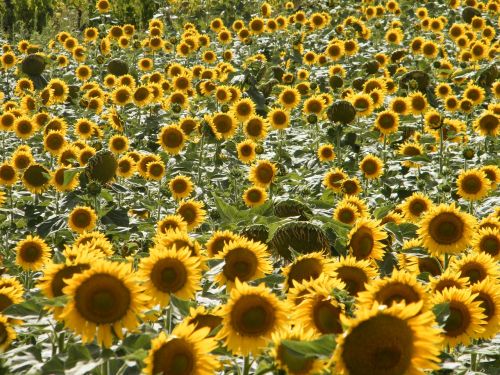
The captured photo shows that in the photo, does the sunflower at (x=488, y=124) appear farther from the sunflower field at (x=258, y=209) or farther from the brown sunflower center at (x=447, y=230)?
the brown sunflower center at (x=447, y=230)

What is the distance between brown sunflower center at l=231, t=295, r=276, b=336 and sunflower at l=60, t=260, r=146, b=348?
0.27 meters

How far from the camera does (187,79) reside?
28.2 feet

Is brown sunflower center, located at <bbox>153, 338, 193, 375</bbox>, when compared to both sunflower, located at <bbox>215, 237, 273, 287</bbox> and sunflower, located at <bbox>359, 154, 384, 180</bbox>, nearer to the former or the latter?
sunflower, located at <bbox>215, 237, 273, 287</bbox>

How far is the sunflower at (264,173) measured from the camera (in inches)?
211

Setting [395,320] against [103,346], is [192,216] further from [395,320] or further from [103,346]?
[395,320]

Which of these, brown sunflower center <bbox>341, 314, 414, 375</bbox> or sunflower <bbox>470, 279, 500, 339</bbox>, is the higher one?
brown sunflower center <bbox>341, 314, 414, 375</bbox>

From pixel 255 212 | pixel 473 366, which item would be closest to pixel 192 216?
pixel 255 212

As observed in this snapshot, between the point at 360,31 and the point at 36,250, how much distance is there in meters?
8.79

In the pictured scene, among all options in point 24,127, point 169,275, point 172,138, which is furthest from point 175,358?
point 24,127

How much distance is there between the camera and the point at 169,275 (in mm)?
2145

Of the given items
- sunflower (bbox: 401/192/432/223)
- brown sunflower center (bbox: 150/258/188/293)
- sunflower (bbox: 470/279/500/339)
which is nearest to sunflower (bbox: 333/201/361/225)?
sunflower (bbox: 401/192/432/223)

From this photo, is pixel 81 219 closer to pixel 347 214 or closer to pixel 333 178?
pixel 347 214

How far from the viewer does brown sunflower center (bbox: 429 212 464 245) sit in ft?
9.84

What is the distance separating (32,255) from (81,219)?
0.58 meters
